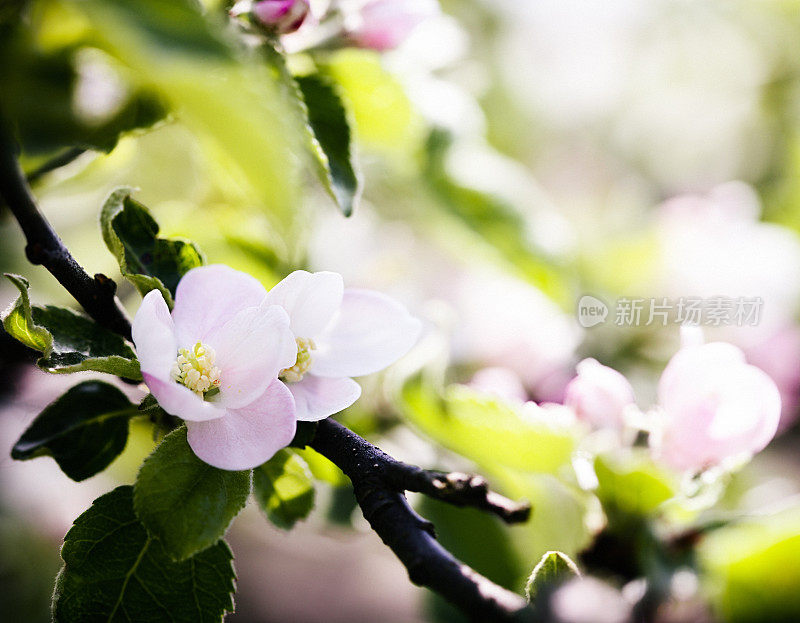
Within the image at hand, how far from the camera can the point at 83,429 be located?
28 cm

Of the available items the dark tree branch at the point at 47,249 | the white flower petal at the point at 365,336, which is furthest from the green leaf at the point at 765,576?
the dark tree branch at the point at 47,249

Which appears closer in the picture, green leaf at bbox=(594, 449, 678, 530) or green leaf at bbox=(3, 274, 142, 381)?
green leaf at bbox=(3, 274, 142, 381)

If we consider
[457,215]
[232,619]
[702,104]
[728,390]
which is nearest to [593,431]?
[728,390]

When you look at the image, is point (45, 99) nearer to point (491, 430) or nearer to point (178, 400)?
point (178, 400)

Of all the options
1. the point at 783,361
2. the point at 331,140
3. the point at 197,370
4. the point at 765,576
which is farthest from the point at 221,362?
the point at 783,361

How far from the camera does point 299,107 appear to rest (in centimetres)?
28

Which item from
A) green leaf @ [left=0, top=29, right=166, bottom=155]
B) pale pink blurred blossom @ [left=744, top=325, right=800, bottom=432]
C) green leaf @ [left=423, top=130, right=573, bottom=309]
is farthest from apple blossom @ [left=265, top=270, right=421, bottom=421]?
pale pink blurred blossom @ [left=744, top=325, right=800, bottom=432]

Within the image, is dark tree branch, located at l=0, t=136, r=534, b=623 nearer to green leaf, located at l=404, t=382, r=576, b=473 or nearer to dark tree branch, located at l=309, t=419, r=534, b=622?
dark tree branch, located at l=309, t=419, r=534, b=622

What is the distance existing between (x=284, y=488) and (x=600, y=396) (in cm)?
18

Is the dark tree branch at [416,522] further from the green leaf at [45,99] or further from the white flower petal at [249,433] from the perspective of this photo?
the green leaf at [45,99]

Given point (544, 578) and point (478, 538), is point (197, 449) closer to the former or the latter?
point (544, 578)

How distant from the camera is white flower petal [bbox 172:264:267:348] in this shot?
26cm

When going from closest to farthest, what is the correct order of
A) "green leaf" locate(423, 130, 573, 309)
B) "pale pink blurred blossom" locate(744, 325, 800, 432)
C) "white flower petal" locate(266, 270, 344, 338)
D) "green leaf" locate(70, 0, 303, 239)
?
"green leaf" locate(70, 0, 303, 239), "white flower petal" locate(266, 270, 344, 338), "green leaf" locate(423, 130, 573, 309), "pale pink blurred blossom" locate(744, 325, 800, 432)

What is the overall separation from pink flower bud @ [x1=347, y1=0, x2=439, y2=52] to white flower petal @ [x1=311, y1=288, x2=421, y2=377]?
15cm
